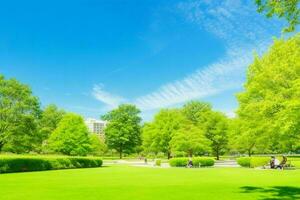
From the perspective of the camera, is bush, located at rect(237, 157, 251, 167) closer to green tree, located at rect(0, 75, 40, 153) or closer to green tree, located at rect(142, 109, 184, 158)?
green tree, located at rect(142, 109, 184, 158)

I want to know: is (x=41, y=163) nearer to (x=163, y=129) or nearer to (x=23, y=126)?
(x=23, y=126)

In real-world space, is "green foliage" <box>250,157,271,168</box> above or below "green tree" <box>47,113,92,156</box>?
below

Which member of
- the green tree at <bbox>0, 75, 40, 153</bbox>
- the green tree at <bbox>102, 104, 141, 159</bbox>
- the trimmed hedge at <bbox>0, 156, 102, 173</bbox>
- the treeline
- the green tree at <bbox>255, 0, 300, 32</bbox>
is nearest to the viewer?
the green tree at <bbox>255, 0, 300, 32</bbox>

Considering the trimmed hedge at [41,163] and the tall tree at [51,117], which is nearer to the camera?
the trimmed hedge at [41,163]

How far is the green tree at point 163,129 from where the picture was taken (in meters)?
84.1

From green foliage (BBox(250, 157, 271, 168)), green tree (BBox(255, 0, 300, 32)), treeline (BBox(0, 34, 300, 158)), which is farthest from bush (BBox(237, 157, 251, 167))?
green tree (BBox(255, 0, 300, 32))

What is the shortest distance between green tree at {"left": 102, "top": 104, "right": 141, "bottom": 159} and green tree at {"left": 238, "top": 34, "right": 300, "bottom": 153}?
7170 centimetres

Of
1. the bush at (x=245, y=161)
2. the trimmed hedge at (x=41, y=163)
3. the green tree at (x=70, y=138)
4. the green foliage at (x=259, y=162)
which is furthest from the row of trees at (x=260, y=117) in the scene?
the trimmed hedge at (x=41, y=163)

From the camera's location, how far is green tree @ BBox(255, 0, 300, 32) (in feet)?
45.5

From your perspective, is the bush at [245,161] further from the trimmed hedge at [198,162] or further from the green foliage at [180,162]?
the green foliage at [180,162]

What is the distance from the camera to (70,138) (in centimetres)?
7544

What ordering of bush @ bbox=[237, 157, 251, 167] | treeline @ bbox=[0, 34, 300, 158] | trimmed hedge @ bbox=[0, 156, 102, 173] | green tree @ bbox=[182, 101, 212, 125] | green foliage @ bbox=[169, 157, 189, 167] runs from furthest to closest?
green tree @ bbox=[182, 101, 212, 125], green foliage @ bbox=[169, 157, 189, 167], bush @ bbox=[237, 157, 251, 167], trimmed hedge @ bbox=[0, 156, 102, 173], treeline @ bbox=[0, 34, 300, 158]

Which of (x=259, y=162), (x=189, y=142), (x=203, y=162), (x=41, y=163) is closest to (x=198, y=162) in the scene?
(x=203, y=162)

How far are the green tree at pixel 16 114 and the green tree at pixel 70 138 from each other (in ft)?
27.5
